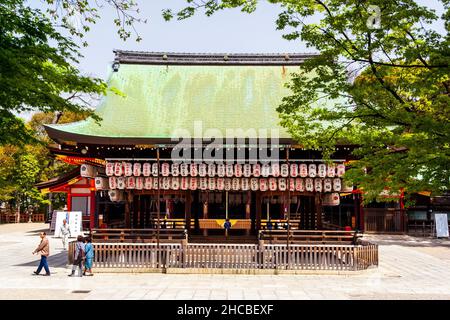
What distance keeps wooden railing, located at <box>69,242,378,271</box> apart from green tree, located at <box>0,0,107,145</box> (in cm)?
775

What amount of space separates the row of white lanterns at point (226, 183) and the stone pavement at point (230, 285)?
4286mm

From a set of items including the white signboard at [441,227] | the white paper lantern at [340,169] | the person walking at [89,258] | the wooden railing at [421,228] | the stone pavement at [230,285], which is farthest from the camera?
the wooden railing at [421,228]

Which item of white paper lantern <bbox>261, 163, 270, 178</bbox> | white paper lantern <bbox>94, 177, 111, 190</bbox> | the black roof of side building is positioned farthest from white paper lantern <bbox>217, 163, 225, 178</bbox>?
the black roof of side building

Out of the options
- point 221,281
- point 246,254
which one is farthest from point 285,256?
point 221,281

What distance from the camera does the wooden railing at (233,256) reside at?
1792cm

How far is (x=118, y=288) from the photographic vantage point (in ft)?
47.6

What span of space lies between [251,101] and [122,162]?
25.6 feet

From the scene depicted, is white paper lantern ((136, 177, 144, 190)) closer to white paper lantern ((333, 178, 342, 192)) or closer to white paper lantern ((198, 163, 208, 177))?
white paper lantern ((198, 163, 208, 177))

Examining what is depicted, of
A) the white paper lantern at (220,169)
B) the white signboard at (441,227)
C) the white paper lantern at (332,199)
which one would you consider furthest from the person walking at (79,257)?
the white signboard at (441,227)

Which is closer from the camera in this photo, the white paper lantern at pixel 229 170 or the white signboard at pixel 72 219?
the white paper lantern at pixel 229 170

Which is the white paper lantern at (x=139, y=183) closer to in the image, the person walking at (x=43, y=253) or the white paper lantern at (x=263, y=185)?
the person walking at (x=43, y=253)

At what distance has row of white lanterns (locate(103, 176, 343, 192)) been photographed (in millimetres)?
20766

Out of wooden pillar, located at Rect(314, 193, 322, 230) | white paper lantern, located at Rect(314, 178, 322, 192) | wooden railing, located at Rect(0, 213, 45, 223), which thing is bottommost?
wooden railing, located at Rect(0, 213, 45, 223)

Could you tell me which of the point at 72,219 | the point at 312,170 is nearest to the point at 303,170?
the point at 312,170
